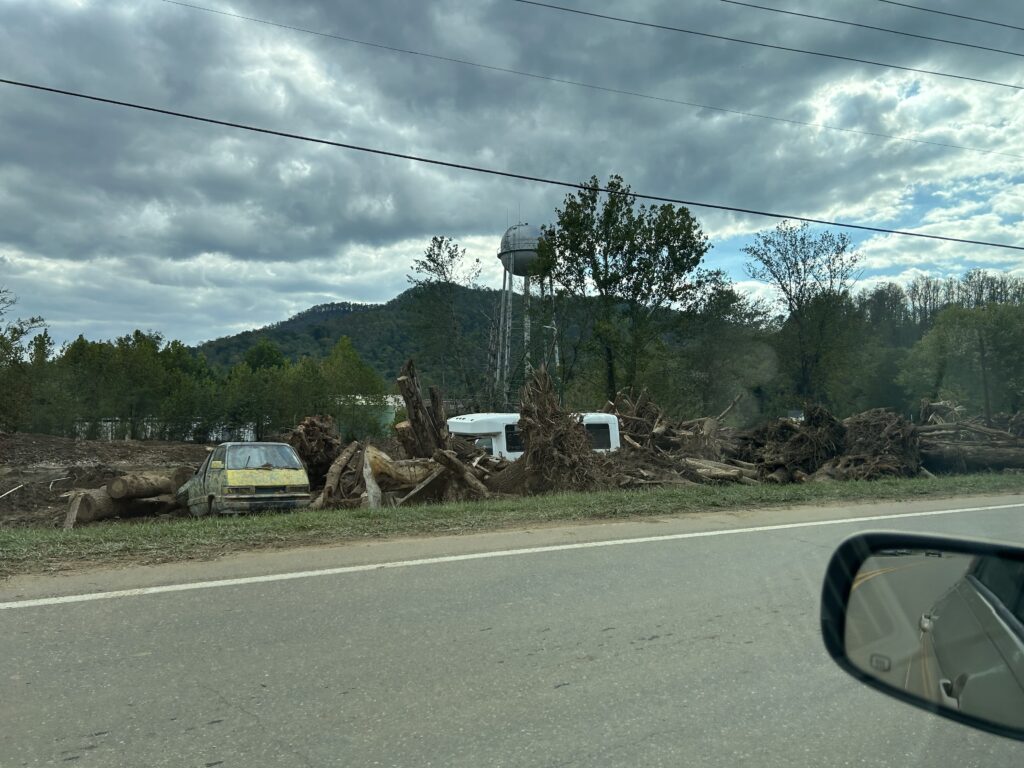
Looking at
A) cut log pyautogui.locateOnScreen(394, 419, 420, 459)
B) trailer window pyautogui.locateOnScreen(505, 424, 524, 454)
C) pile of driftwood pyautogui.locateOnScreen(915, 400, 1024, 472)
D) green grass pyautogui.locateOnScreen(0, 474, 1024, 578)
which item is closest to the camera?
green grass pyautogui.locateOnScreen(0, 474, 1024, 578)

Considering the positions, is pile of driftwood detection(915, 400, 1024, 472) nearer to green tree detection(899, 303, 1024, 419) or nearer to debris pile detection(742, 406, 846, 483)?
debris pile detection(742, 406, 846, 483)

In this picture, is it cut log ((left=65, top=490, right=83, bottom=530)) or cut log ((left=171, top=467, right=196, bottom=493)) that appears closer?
cut log ((left=65, top=490, right=83, bottom=530))

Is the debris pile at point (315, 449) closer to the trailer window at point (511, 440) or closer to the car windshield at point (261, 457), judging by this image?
the car windshield at point (261, 457)

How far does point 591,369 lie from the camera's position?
1378 inches

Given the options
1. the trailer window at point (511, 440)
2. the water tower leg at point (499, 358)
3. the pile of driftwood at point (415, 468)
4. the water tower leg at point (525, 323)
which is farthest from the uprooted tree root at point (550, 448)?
the water tower leg at point (499, 358)

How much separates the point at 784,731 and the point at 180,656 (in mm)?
3718

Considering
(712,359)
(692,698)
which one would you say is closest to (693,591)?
(692,698)

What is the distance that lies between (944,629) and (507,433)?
55.1 ft

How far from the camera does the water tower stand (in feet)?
123

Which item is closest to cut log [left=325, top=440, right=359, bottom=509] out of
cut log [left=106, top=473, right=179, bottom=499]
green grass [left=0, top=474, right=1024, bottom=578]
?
green grass [left=0, top=474, right=1024, bottom=578]

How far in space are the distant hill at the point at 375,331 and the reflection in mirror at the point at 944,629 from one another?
3473 centimetres

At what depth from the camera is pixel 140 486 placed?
16672 millimetres

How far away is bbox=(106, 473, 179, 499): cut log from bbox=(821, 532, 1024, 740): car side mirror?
16.6m

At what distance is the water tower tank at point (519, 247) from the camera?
4147 cm
